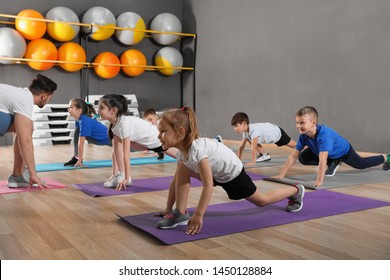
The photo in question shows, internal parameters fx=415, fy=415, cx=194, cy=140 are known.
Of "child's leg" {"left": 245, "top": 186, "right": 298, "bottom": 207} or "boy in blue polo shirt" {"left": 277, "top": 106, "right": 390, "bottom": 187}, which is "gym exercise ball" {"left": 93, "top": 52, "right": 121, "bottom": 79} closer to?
"boy in blue polo shirt" {"left": 277, "top": 106, "right": 390, "bottom": 187}

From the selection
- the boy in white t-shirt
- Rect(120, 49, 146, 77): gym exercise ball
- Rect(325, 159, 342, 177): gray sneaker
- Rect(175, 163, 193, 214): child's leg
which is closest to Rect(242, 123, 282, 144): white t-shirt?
the boy in white t-shirt

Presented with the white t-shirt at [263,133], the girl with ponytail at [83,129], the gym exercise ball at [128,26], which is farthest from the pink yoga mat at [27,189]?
the gym exercise ball at [128,26]

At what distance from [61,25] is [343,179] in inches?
159

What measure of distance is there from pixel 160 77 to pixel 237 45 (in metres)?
1.49

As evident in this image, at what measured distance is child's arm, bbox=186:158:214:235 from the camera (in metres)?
1.53

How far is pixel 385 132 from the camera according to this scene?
3865mm

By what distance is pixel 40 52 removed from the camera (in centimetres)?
509

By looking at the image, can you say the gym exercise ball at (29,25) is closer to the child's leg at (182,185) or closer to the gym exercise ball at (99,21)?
the gym exercise ball at (99,21)

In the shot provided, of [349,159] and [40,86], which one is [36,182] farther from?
[349,159]

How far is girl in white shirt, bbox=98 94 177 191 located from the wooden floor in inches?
10.6

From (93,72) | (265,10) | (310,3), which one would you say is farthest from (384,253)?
(93,72)

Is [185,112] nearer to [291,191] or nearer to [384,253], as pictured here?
[291,191]

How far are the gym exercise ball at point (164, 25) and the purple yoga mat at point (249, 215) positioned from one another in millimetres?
4415

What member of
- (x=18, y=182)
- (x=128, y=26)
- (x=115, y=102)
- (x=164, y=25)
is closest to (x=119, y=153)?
(x=115, y=102)
